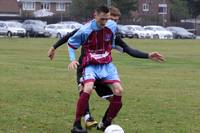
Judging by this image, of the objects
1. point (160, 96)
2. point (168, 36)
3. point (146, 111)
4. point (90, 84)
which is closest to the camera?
point (90, 84)

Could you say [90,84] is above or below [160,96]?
above

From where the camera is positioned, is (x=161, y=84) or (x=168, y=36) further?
(x=168, y=36)

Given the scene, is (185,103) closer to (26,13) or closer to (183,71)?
(183,71)

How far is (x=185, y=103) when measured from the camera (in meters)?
12.3

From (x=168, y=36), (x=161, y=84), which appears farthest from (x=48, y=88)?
(x=168, y=36)

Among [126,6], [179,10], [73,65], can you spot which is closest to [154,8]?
[179,10]

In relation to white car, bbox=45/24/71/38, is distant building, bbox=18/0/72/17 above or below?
above

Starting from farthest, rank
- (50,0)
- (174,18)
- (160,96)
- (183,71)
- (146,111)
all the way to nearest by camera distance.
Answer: (50,0) → (174,18) → (183,71) → (160,96) → (146,111)

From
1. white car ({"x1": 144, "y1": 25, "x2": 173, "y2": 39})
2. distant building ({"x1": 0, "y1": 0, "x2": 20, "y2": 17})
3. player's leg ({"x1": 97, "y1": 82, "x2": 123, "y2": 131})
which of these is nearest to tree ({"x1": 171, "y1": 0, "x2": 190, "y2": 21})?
Answer: distant building ({"x1": 0, "y1": 0, "x2": 20, "y2": 17})

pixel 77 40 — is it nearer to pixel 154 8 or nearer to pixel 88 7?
pixel 88 7

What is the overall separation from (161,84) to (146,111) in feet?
19.8

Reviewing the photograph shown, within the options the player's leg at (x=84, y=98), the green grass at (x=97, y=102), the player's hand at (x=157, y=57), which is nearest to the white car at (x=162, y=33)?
the green grass at (x=97, y=102)

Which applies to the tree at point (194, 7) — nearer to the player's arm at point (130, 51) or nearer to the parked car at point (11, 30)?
the parked car at point (11, 30)

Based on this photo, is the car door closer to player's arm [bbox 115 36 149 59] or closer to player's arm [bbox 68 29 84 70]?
player's arm [bbox 115 36 149 59]
